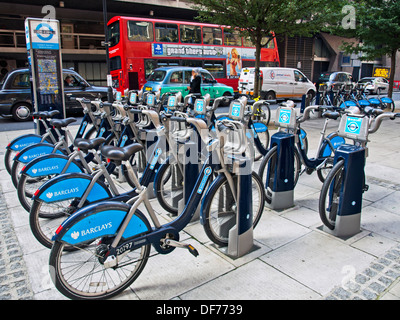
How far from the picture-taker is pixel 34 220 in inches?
118

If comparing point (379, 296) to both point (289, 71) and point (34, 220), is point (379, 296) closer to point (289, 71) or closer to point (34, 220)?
point (34, 220)

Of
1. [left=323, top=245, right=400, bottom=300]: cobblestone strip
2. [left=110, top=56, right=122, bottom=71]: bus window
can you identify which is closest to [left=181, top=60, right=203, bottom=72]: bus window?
[left=110, top=56, right=122, bottom=71]: bus window

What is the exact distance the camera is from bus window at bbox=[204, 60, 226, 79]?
665 inches

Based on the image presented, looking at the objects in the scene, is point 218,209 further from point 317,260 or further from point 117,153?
point 117,153

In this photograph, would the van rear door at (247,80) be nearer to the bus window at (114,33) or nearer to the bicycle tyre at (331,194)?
the bus window at (114,33)

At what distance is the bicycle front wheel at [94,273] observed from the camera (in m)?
2.31

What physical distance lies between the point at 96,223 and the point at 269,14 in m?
7.75

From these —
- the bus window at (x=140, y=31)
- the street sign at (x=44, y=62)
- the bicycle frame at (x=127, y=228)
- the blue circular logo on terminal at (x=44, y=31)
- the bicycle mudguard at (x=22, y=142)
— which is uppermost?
the bus window at (x=140, y=31)

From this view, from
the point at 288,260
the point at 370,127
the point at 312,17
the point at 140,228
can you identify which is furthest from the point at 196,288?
the point at 312,17

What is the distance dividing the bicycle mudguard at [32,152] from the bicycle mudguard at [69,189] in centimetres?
125

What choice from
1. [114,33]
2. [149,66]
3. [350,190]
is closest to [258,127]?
[350,190]

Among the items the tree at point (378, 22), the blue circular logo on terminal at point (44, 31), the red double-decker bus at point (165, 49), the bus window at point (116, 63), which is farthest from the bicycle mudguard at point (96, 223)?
the bus window at point (116, 63)

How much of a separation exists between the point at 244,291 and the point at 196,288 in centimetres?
37

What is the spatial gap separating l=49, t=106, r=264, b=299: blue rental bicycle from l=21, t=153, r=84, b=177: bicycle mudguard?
1.16 metres
